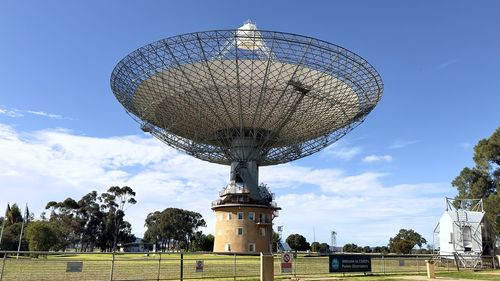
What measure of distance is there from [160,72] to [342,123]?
2212cm

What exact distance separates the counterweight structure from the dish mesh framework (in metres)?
0.10

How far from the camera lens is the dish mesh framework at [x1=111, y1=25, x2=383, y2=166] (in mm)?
38406

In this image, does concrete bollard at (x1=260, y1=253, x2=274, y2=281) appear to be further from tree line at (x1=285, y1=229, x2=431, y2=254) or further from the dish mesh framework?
tree line at (x1=285, y1=229, x2=431, y2=254)

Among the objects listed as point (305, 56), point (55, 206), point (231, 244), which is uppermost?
point (305, 56)

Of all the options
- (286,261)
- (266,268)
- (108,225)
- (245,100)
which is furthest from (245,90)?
(108,225)

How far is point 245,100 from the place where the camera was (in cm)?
4669

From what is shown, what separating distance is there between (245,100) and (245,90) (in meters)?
2.22

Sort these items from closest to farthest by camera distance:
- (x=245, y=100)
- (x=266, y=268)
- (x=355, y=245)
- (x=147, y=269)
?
1. (x=266, y=268)
2. (x=147, y=269)
3. (x=245, y=100)
4. (x=355, y=245)

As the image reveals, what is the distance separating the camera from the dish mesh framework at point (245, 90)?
3841 cm

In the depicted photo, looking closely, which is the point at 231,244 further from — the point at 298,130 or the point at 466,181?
the point at 466,181

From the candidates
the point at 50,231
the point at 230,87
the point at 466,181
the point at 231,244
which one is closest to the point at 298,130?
the point at 230,87

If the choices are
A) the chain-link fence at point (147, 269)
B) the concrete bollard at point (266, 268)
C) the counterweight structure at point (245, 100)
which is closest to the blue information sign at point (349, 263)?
the chain-link fence at point (147, 269)

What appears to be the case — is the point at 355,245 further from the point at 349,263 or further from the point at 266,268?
the point at 266,268

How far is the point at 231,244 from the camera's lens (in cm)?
6156
